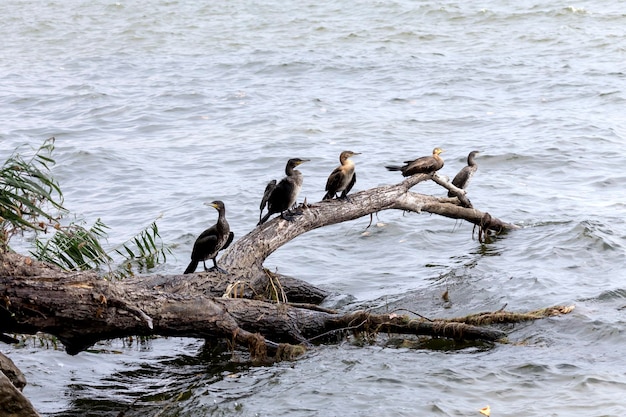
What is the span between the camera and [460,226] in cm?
1178

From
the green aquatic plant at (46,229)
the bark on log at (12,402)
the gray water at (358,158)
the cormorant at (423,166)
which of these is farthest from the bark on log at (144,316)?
the cormorant at (423,166)

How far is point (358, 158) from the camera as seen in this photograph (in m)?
A: 14.8

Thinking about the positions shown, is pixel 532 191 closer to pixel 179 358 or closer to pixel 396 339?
pixel 396 339

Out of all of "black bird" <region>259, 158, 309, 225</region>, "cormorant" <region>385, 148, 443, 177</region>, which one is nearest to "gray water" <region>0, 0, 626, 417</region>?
"cormorant" <region>385, 148, 443, 177</region>

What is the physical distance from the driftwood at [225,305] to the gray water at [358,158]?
231 millimetres

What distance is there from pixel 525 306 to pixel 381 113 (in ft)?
30.6

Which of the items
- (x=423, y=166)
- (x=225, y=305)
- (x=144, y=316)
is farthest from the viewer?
(x=423, y=166)

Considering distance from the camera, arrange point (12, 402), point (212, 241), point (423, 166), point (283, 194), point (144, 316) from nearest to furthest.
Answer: point (12, 402) < point (144, 316) < point (212, 241) < point (283, 194) < point (423, 166)

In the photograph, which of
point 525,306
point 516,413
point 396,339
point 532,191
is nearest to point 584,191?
point 532,191

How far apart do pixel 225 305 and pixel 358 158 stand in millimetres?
8256

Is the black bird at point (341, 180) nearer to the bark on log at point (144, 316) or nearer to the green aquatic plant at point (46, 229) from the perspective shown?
the bark on log at point (144, 316)

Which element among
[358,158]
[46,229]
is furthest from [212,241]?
[358,158]

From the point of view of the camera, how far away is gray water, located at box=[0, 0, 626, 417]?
6777mm

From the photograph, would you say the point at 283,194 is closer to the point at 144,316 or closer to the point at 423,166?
the point at 423,166
